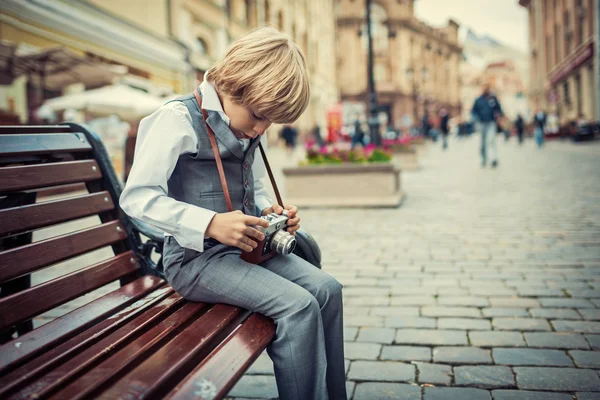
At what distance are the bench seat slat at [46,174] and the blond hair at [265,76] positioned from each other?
31.3 inches

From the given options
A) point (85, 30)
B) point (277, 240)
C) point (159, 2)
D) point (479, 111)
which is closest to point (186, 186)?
point (277, 240)

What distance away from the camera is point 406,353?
8.73 ft

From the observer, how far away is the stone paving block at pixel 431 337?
2773 millimetres

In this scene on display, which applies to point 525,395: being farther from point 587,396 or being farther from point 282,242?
point 282,242

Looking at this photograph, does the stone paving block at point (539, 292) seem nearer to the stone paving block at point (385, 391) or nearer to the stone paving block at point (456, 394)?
the stone paving block at point (456, 394)

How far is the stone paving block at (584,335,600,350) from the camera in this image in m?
2.60

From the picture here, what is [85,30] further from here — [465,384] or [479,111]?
[465,384]

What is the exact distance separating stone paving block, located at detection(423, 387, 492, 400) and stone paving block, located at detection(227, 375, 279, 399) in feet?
2.24

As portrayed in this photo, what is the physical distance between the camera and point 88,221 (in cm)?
725

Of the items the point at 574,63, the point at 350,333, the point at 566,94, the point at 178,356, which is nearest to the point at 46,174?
the point at 178,356

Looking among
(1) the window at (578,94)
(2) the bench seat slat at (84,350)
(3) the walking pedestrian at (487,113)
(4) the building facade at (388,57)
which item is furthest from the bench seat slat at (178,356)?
(4) the building facade at (388,57)

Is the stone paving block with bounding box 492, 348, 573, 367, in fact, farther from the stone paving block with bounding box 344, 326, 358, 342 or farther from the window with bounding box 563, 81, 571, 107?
the window with bounding box 563, 81, 571, 107

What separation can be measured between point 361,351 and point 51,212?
5.41 ft

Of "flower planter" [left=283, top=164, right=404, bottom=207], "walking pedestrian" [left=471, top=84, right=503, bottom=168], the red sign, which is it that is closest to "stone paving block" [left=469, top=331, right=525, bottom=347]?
"flower planter" [left=283, top=164, right=404, bottom=207]
